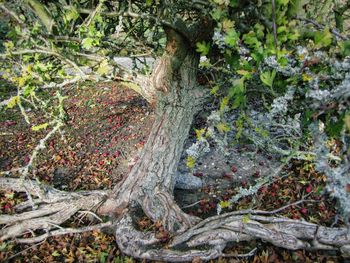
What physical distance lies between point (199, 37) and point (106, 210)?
1982 millimetres

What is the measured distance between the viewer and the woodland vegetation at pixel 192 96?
182cm

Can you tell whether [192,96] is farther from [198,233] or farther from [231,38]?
[231,38]

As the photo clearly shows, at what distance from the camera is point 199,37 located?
3092 mm

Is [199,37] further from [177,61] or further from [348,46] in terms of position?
[348,46]

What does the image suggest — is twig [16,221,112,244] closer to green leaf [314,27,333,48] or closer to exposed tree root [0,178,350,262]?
exposed tree root [0,178,350,262]

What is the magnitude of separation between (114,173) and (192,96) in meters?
1.74

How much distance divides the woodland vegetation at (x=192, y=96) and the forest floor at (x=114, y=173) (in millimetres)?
103

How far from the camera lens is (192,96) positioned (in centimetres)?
358

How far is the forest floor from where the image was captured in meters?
3.10

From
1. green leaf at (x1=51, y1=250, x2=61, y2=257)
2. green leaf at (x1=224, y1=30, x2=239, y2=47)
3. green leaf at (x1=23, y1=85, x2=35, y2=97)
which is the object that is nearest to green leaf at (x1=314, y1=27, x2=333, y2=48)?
green leaf at (x1=224, y1=30, x2=239, y2=47)

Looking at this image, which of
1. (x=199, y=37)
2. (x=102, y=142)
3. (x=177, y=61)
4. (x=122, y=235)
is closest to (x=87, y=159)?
(x=102, y=142)

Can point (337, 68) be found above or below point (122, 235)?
above

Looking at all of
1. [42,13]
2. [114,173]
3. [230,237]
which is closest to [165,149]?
[230,237]

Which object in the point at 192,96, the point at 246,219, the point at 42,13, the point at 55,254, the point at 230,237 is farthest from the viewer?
the point at 192,96
